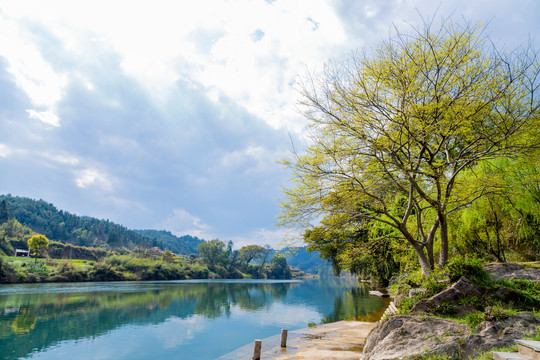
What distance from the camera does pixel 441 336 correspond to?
8094 mm

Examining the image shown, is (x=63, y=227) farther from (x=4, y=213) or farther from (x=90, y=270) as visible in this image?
(x=90, y=270)

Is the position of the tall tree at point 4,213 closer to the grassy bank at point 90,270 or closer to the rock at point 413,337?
the grassy bank at point 90,270

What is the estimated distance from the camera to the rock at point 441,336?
282 inches

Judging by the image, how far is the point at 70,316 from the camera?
25.0m

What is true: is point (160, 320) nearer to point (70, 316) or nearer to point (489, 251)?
point (70, 316)

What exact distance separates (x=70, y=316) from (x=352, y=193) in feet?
81.8

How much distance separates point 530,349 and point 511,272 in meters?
7.70

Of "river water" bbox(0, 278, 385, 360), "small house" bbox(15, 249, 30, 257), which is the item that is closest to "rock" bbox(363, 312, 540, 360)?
"river water" bbox(0, 278, 385, 360)

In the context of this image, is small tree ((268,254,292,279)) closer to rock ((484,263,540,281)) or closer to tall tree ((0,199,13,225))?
tall tree ((0,199,13,225))

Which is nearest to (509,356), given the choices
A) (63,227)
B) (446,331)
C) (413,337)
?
(446,331)

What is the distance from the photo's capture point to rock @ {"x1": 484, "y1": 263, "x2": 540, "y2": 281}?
11141mm

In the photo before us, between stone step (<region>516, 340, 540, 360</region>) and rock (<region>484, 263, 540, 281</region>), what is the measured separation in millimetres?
6011

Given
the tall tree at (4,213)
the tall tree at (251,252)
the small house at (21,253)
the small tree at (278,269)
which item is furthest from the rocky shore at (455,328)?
the small tree at (278,269)

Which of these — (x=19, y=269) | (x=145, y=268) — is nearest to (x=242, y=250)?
(x=145, y=268)
